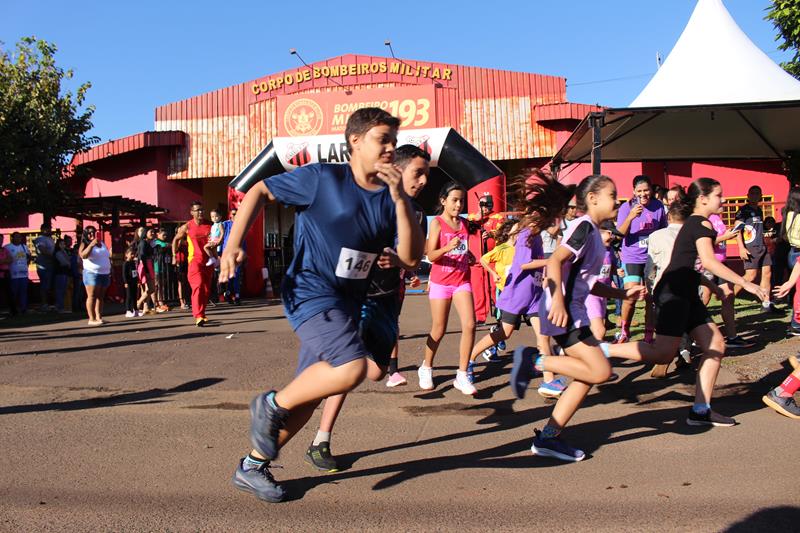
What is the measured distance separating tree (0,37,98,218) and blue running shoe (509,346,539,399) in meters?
19.3

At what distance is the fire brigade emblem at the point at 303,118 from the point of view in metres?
21.3

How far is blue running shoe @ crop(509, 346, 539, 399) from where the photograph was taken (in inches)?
176

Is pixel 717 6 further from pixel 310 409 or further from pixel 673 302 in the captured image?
pixel 310 409

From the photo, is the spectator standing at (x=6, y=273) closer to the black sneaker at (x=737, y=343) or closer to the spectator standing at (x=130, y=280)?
the spectator standing at (x=130, y=280)

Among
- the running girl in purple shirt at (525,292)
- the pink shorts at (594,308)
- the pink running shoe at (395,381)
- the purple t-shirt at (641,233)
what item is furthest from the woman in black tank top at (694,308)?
the purple t-shirt at (641,233)

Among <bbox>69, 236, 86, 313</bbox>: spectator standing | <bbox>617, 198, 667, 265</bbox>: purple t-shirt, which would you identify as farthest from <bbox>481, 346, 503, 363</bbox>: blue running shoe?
<bbox>69, 236, 86, 313</bbox>: spectator standing

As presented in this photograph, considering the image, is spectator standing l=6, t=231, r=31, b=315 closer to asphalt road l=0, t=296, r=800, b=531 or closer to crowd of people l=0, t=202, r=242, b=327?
crowd of people l=0, t=202, r=242, b=327

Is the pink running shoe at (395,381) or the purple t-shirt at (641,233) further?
the purple t-shirt at (641,233)

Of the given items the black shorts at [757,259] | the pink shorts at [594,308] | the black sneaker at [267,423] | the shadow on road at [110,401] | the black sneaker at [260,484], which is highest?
the black shorts at [757,259]

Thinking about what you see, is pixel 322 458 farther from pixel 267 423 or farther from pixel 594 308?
pixel 594 308

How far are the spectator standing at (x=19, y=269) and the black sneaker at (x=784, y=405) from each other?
48.0 ft

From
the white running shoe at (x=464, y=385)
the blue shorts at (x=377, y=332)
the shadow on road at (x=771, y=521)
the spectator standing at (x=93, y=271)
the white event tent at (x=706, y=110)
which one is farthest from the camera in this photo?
the spectator standing at (x=93, y=271)

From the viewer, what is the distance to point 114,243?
784 inches

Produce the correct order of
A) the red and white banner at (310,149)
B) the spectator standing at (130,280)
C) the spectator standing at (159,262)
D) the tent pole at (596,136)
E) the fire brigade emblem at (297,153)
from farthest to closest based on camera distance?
the fire brigade emblem at (297,153) < the red and white banner at (310,149) < the spectator standing at (159,262) < the spectator standing at (130,280) < the tent pole at (596,136)
